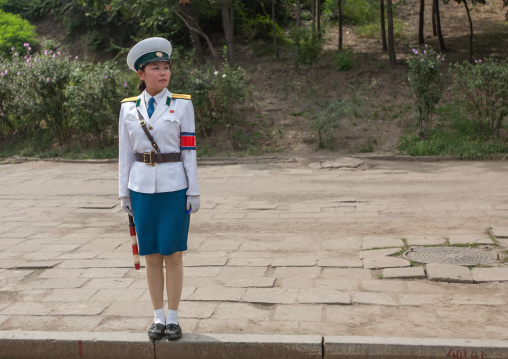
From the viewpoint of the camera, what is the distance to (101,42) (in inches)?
1004

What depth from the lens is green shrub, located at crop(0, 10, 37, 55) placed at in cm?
2517

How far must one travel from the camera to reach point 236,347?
473 cm

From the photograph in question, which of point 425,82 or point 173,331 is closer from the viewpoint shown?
point 173,331

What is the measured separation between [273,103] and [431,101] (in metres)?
5.03

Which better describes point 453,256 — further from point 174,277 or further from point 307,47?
point 307,47

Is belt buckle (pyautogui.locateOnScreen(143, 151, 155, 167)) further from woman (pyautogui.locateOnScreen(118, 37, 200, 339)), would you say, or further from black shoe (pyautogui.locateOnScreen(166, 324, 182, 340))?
black shoe (pyautogui.locateOnScreen(166, 324, 182, 340))

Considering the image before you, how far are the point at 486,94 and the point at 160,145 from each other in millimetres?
11231

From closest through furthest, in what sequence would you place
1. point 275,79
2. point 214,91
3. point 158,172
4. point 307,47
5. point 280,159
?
1. point 158,172
2. point 280,159
3. point 214,91
4. point 307,47
5. point 275,79

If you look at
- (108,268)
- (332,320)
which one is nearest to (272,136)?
(108,268)

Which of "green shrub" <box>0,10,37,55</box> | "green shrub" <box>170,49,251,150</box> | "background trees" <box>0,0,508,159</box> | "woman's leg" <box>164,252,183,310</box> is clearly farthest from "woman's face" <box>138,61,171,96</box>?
"green shrub" <box>0,10,37,55</box>

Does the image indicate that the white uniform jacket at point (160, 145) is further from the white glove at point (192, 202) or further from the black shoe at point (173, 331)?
the black shoe at point (173, 331)

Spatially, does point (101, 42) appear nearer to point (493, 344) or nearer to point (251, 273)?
point (251, 273)

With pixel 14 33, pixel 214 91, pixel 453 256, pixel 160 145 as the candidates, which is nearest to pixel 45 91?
pixel 214 91

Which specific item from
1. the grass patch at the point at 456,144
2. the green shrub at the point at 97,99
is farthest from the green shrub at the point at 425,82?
the green shrub at the point at 97,99
